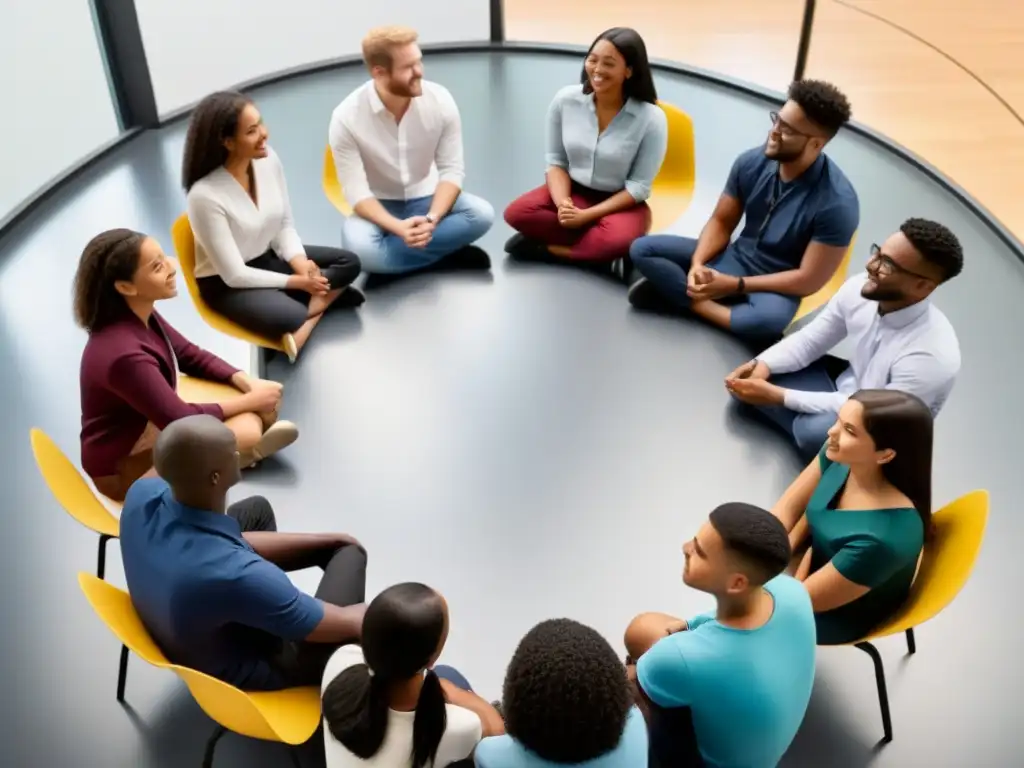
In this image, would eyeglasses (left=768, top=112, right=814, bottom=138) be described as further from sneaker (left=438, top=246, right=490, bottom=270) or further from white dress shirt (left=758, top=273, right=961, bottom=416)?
sneaker (left=438, top=246, right=490, bottom=270)

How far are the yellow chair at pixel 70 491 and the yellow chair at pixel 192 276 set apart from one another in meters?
1.11

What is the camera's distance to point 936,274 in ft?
10.1

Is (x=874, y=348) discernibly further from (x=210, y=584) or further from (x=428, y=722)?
(x=210, y=584)

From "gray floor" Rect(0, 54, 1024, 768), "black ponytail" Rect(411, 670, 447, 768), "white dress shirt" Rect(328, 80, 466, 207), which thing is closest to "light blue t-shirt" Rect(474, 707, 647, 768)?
"black ponytail" Rect(411, 670, 447, 768)

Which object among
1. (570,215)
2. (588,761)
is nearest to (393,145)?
(570,215)

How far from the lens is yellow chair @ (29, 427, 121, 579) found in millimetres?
2633

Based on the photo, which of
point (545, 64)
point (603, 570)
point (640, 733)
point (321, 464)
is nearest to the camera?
point (640, 733)

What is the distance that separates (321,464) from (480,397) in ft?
2.30

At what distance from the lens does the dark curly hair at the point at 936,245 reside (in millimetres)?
3049

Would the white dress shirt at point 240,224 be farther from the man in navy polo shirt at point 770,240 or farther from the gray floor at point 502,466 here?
the man in navy polo shirt at point 770,240

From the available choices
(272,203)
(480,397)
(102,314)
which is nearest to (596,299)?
(480,397)

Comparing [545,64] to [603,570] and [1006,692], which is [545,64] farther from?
[1006,692]

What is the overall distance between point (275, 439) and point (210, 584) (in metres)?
1.31

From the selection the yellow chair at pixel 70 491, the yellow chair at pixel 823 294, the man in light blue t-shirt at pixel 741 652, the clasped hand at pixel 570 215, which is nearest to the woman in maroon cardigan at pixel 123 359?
the yellow chair at pixel 70 491
